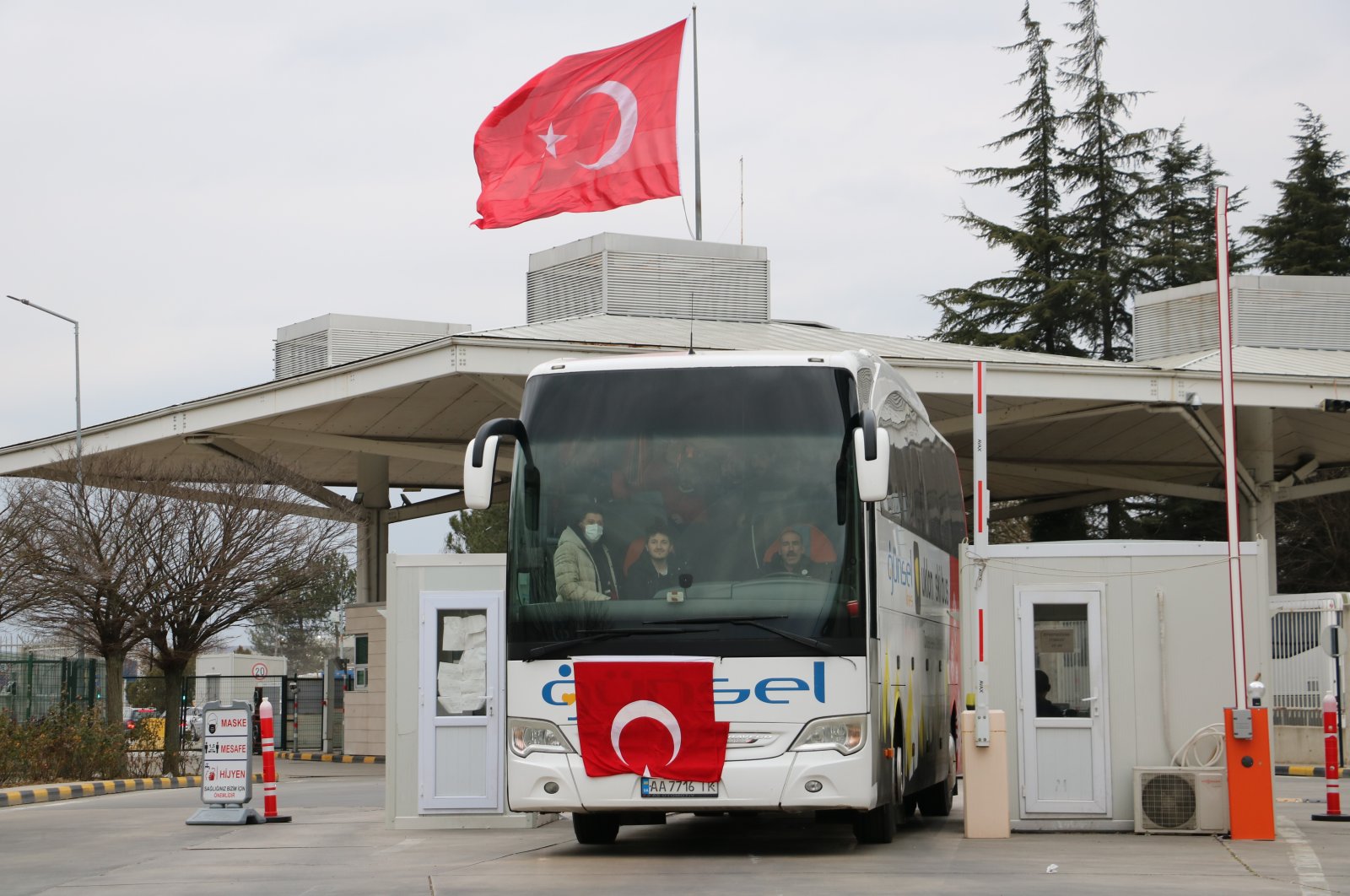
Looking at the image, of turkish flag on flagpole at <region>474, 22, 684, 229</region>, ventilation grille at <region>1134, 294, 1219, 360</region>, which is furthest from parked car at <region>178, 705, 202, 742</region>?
ventilation grille at <region>1134, 294, 1219, 360</region>

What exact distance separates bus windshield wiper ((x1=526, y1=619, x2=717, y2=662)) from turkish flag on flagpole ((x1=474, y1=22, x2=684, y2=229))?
17676 mm

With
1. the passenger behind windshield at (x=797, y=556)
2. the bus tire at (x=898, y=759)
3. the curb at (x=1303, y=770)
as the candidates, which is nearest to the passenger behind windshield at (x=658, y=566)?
the passenger behind windshield at (x=797, y=556)

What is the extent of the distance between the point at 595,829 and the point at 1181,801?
4.64 m

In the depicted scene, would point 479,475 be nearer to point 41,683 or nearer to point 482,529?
point 41,683

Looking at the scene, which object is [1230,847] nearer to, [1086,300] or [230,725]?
[230,725]

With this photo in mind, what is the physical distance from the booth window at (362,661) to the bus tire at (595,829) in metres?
23.5

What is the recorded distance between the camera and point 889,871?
1154 cm

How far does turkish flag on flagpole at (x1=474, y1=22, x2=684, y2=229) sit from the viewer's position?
29.2 metres

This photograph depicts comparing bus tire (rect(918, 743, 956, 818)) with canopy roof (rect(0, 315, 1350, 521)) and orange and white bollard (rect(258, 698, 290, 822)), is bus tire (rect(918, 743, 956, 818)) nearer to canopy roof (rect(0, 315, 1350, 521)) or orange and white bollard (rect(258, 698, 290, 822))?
orange and white bollard (rect(258, 698, 290, 822))

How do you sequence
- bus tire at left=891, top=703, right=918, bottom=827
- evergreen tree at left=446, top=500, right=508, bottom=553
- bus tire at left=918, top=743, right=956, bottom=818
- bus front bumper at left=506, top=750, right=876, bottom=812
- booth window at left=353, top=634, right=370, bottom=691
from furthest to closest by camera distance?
evergreen tree at left=446, top=500, right=508, bottom=553 < booth window at left=353, top=634, right=370, bottom=691 < bus tire at left=918, top=743, right=956, bottom=818 < bus tire at left=891, top=703, right=918, bottom=827 < bus front bumper at left=506, top=750, right=876, bottom=812

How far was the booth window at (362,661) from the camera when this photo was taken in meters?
36.9

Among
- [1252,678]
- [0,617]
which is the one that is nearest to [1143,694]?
[1252,678]

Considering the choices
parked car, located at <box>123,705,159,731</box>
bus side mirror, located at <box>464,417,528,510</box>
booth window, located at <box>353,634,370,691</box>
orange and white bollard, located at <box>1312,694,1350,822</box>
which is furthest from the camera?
parked car, located at <box>123,705,159,731</box>

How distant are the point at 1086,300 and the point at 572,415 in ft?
146
